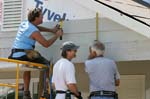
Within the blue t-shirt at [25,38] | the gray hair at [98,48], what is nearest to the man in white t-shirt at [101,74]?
the gray hair at [98,48]

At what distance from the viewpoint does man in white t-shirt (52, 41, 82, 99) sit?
573cm

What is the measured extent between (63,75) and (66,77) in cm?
6

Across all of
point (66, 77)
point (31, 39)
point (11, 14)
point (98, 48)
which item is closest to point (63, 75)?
point (66, 77)

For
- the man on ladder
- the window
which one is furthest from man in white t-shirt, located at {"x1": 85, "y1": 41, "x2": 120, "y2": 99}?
the window

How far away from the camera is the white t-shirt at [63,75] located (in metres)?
5.76

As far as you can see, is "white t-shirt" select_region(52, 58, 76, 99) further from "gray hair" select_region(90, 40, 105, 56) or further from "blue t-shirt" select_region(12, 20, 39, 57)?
"blue t-shirt" select_region(12, 20, 39, 57)

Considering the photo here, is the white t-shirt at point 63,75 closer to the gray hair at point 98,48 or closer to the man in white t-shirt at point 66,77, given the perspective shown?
the man in white t-shirt at point 66,77

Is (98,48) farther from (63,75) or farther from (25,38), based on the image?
(25,38)

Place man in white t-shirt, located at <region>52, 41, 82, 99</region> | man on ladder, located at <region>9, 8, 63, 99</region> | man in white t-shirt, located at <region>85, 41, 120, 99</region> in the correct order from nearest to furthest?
man in white t-shirt, located at <region>52, 41, 82, 99</region> < man in white t-shirt, located at <region>85, 41, 120, 99</region> < man on ladder, located at <region>9, 8, 63, 99</region>

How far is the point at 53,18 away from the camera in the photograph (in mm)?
7023

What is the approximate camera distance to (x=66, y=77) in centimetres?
579

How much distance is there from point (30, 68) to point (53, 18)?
37.8 inches

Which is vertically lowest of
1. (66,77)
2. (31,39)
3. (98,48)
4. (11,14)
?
(66,77)

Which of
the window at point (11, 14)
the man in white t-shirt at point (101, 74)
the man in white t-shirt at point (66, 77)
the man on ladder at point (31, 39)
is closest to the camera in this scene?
the man in white t-shirt at point (66, 77)
